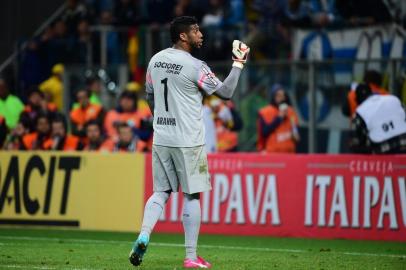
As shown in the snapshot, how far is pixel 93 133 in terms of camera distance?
19297mm

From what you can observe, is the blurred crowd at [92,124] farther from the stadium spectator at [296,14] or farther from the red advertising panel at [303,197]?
the red advertising panel at [303,197]

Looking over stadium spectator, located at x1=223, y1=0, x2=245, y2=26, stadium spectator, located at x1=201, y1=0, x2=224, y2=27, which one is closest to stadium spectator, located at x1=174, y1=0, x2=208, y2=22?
stadium spectator, located at x1=201, y1=0, x2=224, y2=27

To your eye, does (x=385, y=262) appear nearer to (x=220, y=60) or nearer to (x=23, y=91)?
(x=220, y=60)

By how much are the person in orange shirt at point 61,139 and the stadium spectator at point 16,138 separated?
66 centimetres

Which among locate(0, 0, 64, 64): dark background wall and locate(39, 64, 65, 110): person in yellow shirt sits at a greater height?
locate(0, 0, 64, 64): dark background wall

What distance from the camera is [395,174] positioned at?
15.1 m

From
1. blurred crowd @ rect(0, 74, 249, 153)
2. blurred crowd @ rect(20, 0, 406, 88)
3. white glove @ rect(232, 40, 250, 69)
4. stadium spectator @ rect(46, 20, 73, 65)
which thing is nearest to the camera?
white glove @ rect(232, 40, 250, 69)

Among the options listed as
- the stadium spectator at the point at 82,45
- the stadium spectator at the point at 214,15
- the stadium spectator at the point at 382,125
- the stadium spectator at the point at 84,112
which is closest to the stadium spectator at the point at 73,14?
the stadium spectator at the point at 82,45

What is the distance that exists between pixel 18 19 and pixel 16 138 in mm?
5072

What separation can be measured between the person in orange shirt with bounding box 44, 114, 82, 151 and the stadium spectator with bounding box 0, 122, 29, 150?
0.66 meters

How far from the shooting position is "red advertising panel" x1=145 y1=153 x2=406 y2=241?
15.2 m

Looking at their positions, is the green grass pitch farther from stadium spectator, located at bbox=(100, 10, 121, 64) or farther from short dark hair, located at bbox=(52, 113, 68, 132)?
stadium spectator, located at bbox=(100, 10, 121, 64)

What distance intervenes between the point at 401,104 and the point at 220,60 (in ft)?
20.0

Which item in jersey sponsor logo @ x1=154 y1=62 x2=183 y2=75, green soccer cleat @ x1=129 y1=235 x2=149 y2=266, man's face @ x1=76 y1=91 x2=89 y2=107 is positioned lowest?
green soccer cleat @ x1=129 y1=235 x2=149 y2=266
